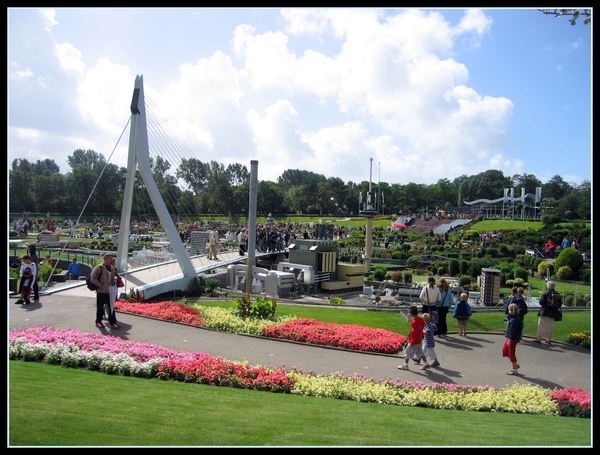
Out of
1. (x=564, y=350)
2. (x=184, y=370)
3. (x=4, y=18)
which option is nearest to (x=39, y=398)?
(x=184, y=370)

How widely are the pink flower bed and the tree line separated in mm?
8288

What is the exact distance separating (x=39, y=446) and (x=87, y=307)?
8373 mm

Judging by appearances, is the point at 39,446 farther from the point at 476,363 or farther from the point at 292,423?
the point at 476,363

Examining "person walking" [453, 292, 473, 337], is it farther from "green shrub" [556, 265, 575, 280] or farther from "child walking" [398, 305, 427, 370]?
"green shrub" [556, 265, 575, 280]

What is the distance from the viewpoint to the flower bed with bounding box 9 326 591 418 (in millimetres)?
7754

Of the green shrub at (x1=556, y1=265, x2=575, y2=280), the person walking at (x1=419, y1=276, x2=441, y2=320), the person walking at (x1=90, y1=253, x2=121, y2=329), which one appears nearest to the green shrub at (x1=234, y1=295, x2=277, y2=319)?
the person walking at (x1=90, y1=253, x2=121, y2=329)

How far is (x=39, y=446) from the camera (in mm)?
4613

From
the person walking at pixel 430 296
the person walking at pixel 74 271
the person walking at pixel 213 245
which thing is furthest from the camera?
the person walking at pixel 213 245

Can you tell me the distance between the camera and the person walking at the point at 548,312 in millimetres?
11333

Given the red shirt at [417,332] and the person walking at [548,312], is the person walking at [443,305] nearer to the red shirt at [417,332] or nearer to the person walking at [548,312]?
the person walking at [548,312]

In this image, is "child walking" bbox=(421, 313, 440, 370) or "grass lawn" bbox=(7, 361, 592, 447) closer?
"grass lawn" bbox=(7, 361, 592, 447)

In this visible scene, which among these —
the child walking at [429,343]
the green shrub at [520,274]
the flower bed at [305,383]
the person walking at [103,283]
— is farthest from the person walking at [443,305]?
the green shrub at [520,274]

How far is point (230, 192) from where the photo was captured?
210ft

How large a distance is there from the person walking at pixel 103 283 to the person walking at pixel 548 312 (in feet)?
32.7
